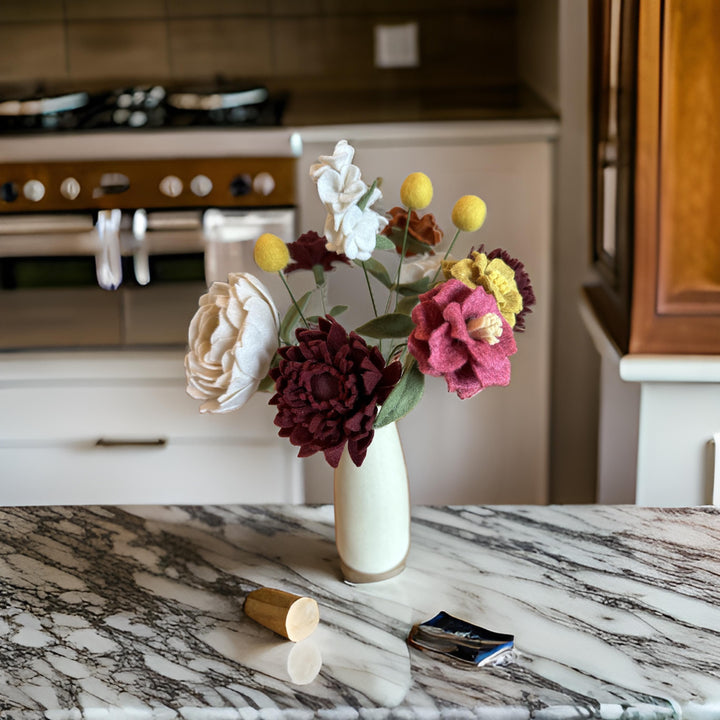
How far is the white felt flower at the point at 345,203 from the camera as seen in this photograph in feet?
2.67

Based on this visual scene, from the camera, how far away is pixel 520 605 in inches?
33.8

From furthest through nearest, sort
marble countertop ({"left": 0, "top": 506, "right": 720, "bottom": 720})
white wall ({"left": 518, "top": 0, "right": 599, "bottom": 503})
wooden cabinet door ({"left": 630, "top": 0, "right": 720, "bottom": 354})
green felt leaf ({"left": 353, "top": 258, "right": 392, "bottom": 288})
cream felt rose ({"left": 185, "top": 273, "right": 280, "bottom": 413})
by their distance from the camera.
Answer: white wall ({"left": 518, "top": 0, "right": 599, "bottom": 503}), wooden cabinet door ({"left": 630, "top": 0, "right": 720, "bottom": 354}), green felt leaf ({"left": 353, "top": 258, "right": 392, "bottom": 288}), cream felt rose ({"left": 185, "top": 273, "right": 280, "bottom": 413}), marble countertop ({"left": 0, "top": 506, "right": 720, "bottom": 720})

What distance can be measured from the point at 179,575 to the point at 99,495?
107 cm

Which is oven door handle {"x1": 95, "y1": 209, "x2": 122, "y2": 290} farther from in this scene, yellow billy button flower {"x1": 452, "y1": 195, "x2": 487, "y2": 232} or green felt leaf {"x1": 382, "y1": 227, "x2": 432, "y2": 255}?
yellow billy button flower {"x1": 452, "y1": 195, "x2": 487, "y2": 232}

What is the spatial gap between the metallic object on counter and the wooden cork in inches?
3.6

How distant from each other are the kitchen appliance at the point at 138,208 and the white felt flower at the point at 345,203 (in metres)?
1.01

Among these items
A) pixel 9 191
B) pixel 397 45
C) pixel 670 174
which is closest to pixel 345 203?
pixel 670 174

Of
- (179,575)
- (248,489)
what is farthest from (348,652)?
(248,489)

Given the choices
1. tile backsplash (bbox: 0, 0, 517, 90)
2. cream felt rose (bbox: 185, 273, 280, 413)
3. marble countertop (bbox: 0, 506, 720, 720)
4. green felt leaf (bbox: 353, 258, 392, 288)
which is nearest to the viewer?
marble countertop (bbox: 0, 506, 720, 720)

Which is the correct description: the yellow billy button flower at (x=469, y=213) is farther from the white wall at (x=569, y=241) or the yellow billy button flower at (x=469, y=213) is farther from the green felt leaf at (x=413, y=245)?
the white wall at (x=569, y=241)

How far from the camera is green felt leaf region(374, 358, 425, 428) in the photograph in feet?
2.64

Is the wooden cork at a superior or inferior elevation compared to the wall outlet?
inferior

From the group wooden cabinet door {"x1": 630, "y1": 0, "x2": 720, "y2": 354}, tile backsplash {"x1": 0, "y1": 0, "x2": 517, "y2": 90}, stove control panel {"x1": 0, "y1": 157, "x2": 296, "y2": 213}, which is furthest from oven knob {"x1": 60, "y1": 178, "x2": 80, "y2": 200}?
wooden cabinet door {"x1": 630, "y1": 0, "x2": 720, "y2": 354}

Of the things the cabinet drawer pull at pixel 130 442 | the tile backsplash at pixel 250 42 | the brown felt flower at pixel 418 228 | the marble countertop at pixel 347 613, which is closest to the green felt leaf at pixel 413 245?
the brown felt flower at pixel 418 228
